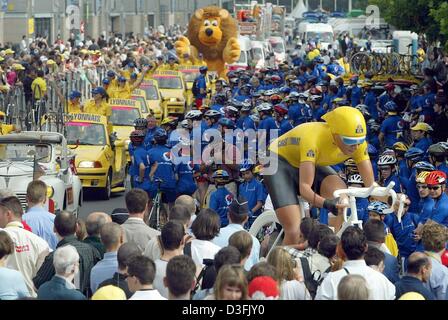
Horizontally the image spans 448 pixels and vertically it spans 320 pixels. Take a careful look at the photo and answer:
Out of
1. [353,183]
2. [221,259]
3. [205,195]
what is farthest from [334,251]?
[205,195]

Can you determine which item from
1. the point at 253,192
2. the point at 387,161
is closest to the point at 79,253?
the point at 387,161

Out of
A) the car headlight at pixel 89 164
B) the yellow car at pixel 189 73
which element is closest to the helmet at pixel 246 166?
the car headlight at pixel 89 164

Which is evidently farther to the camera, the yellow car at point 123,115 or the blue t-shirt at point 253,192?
the yellow car at point 123,115

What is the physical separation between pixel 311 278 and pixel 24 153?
1090 centimetres

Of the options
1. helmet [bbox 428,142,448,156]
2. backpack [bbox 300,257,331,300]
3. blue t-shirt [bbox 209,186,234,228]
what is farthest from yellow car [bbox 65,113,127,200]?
backpack [bbox 300,257,331,300]

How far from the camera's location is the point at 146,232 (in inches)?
524

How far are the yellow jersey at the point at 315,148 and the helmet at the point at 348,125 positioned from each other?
169 mm

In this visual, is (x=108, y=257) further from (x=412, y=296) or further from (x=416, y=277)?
(x=412, y=296)

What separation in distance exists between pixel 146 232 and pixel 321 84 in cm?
1893

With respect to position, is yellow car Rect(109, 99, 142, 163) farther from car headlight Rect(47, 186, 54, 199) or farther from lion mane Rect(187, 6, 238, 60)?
lion mane Rect(187, 6, 238, 60)

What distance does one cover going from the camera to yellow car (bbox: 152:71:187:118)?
120 ft

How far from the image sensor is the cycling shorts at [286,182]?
44.7 feet

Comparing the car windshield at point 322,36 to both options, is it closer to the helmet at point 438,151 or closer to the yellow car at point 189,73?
the yellow car at point 189,73

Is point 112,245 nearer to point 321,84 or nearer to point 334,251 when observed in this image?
point 334,251
